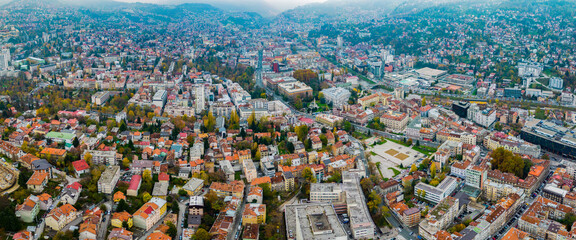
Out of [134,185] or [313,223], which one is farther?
[134,185]

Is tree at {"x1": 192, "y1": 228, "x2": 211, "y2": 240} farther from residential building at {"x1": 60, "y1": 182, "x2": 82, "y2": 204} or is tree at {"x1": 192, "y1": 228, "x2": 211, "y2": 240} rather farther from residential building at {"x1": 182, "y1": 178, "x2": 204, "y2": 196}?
residential building at {"x1": 60, "y1": 182, "x2": 82, "y2": 204}

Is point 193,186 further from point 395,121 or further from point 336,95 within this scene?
point 336,95

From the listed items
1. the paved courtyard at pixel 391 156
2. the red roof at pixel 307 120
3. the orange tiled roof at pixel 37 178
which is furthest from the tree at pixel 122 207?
the red roof at pixel 307 120

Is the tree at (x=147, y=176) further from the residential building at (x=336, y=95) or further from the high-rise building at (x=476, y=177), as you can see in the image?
the residential building at (x=336, y=95)

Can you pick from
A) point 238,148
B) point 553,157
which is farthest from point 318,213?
point 553,157

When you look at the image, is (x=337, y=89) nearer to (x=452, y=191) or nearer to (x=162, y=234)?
(x=452, y=191)

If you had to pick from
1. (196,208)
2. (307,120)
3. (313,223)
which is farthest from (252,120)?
(313,223)
